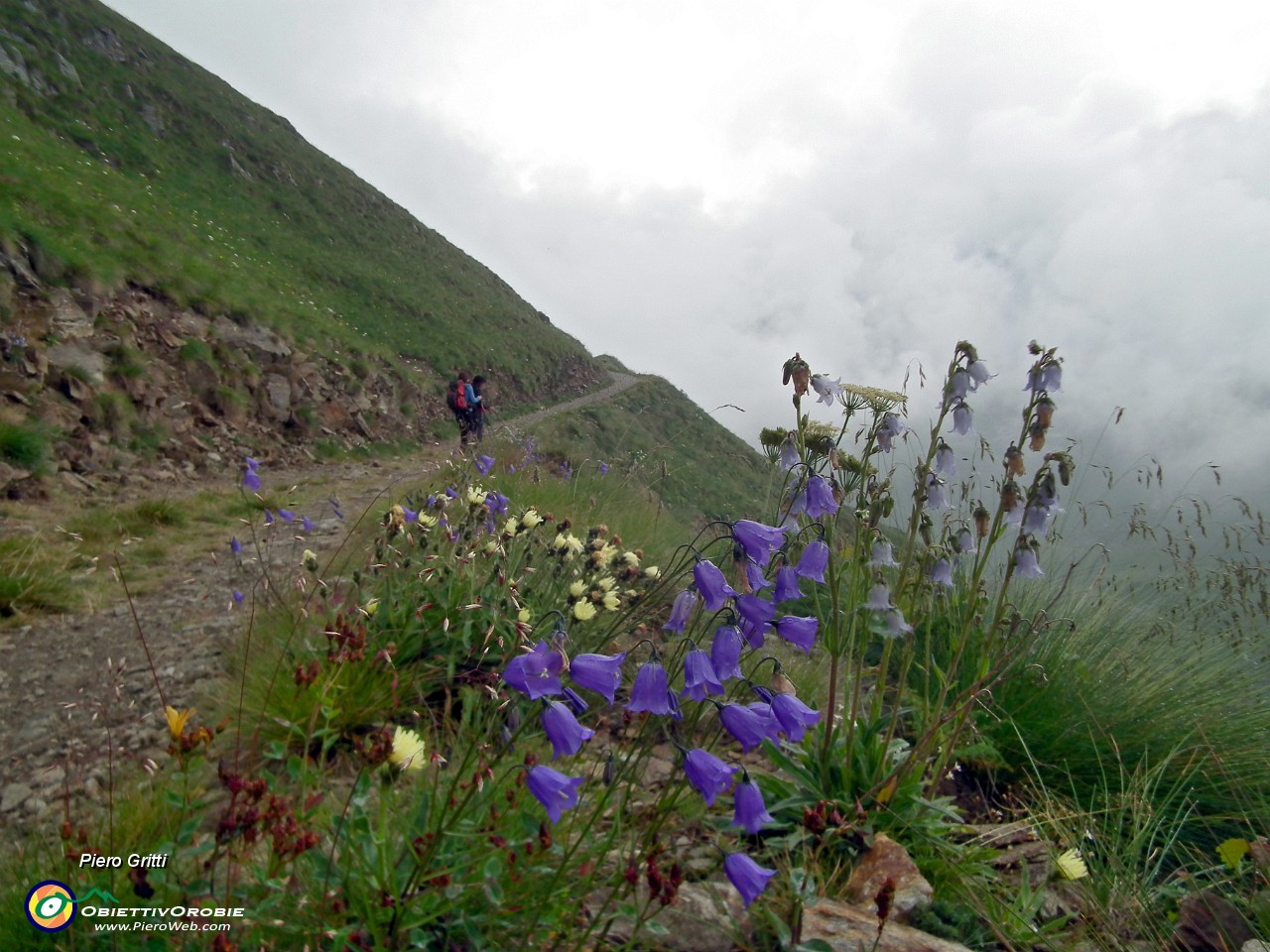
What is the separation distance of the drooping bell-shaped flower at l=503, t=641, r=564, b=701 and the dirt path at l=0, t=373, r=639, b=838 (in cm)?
98

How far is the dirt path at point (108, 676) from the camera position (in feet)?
9.08

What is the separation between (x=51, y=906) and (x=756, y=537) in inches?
76.3

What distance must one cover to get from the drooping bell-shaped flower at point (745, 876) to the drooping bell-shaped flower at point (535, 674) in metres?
0.52

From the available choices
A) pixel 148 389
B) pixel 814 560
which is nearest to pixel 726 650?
pixel 814 560

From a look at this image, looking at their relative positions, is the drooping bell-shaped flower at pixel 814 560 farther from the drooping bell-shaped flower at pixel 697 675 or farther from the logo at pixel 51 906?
the logo at pixel 51 906

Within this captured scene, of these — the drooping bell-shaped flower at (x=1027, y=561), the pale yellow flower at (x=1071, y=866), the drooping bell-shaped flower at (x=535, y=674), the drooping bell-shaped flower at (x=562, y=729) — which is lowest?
the pale yellow flower at (x=1071, y=866)

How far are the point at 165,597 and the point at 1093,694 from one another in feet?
20.2

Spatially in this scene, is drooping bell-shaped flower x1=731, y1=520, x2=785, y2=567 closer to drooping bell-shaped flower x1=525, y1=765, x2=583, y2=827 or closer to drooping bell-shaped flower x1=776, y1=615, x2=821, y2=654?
drooping bell-shaped flower x1=776, y1=615, x2=821, y2=654

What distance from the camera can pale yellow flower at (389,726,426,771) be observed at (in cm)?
189

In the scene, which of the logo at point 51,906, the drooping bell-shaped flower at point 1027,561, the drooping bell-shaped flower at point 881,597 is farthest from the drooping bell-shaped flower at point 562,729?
the drooping bell-shaped flower at point 1027,561

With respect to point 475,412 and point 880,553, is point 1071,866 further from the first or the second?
point 475,412

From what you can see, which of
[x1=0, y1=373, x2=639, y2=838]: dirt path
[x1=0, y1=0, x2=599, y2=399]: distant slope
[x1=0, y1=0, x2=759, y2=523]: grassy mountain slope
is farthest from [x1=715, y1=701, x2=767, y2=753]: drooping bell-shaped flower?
[x1=0, y1=0, x2=599, y2=399]: distant slope

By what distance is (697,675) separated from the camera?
1522 mm

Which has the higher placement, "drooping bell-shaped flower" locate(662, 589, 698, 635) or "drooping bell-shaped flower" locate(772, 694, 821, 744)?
"drooping bell-shaped flower" locate(662, 589, 698, 635)
